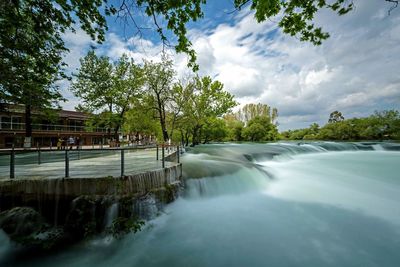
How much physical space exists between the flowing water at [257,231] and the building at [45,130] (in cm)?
1786

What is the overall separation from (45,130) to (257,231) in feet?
118

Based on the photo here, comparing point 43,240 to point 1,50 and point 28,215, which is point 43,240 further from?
point 1,50

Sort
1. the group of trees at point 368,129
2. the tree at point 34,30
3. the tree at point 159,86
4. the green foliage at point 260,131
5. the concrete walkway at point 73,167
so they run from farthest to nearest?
1. the green foliage at point 260,131
2. the group of trees at point 368,129
3. the tree at point 159,86
4. the concrete walkway at point 73,167
5. the tree at point 34,30

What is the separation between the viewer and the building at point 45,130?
990 inches

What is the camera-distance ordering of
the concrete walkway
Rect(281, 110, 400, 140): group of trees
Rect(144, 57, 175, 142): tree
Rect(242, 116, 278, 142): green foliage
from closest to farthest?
the concrete walkway → Rect(144, 57, 175, 142): tree → Rect(281, 110, 400, 140): group of trees → Rect(242, 116, 278, 142): green foliage

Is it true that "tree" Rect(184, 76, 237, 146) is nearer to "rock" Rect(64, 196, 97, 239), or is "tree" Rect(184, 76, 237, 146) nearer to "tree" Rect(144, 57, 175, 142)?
"tree" Rect(144, 57, 175, 142)

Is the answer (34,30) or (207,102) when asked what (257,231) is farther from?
(207,102)

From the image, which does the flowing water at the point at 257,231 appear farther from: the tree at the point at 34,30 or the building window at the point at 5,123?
the building window at the point at 5,123

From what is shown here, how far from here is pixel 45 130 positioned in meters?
29.9

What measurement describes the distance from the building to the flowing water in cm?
1786

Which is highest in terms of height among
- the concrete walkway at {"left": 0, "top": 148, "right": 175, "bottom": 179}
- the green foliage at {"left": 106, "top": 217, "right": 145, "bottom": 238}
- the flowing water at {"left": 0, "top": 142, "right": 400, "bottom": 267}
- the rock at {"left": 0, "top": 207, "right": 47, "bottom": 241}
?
the concrete walkway at {"left": 0, "top": 148, "right": 175, "bottom": 179}

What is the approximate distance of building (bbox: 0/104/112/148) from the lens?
2516 centimetres

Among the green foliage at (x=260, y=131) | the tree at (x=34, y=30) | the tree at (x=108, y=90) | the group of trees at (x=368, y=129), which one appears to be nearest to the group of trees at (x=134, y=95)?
the tree at (x=108, y=90)

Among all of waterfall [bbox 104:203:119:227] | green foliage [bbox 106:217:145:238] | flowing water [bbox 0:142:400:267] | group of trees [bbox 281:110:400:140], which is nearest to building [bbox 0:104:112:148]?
waterfall [bbox 104:203:119:227]
